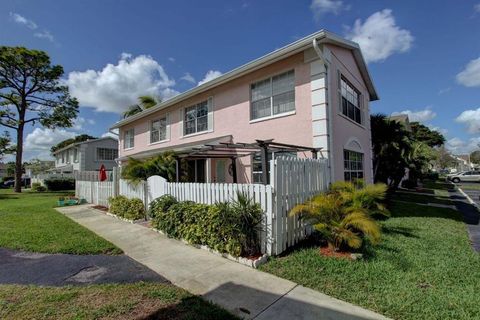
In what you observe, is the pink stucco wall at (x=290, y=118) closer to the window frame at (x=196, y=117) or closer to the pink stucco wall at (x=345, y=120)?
the pink stucco wall at (x=345, y=120)

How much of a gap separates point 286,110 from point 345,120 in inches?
109

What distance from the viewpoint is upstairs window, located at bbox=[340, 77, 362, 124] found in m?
11.3

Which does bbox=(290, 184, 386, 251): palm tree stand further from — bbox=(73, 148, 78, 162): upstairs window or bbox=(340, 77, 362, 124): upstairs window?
bbox=(73, 148, 78, 162): upstairs window

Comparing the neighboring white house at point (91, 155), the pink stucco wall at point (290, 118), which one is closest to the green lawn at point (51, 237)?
the pink stucco wall at point (290, 118)

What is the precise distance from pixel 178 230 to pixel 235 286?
3301 mm

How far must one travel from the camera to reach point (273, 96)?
10.3 meters

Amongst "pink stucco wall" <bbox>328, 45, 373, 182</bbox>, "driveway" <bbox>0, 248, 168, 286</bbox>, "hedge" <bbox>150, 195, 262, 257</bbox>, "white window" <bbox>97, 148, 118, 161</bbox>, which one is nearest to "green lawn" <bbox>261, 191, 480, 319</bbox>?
"hedge" <bbox>150, 195, 262, 257</bbox>

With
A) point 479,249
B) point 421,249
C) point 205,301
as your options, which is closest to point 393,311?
point 205,301

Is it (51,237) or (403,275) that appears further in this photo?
(51,237)

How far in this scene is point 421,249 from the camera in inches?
239

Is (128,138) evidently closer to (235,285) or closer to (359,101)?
(359,101)

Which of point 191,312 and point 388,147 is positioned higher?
point 388,147

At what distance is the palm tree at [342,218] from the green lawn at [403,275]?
1.57ft

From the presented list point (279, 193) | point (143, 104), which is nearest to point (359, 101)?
point (279, 193)
